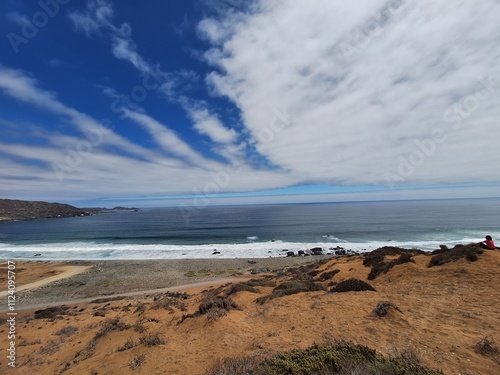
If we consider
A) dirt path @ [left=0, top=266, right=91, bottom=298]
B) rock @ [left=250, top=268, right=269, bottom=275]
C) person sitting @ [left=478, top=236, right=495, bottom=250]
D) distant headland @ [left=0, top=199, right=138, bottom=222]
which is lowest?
dirt path @ [left=0, top=266, right=91, bottom=298]

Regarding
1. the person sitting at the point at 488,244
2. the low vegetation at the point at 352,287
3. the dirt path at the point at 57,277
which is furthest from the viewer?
the dirt path at the point at 57,277

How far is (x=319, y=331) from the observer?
7352 millimetres

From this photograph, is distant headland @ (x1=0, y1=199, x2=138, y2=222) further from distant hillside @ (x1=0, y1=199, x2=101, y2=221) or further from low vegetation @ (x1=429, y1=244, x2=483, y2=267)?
low vegetation @ (x1=429, y1=244, x2=483, y2=267)

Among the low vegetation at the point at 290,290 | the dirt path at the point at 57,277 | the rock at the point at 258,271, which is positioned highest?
the low vegetation at the point at 290,290

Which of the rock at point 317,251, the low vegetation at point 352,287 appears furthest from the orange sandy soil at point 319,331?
the rock at point 317,251

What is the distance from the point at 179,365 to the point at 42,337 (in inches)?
418

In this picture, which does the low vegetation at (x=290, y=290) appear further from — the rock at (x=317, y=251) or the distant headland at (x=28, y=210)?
the distant headland at (x=28, y=210)

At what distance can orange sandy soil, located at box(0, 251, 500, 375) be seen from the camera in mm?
6086

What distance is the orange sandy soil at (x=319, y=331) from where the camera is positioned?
6.09 metres

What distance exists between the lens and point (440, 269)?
41.9ft

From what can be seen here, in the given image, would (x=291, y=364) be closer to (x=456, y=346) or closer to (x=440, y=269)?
(x=456, y=346)

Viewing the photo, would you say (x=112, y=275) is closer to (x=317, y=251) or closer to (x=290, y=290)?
(x=290, y=290)

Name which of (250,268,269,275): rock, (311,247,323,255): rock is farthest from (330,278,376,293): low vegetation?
(311,247,323,255): rock

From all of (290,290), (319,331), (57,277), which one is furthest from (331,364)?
(57,277)
